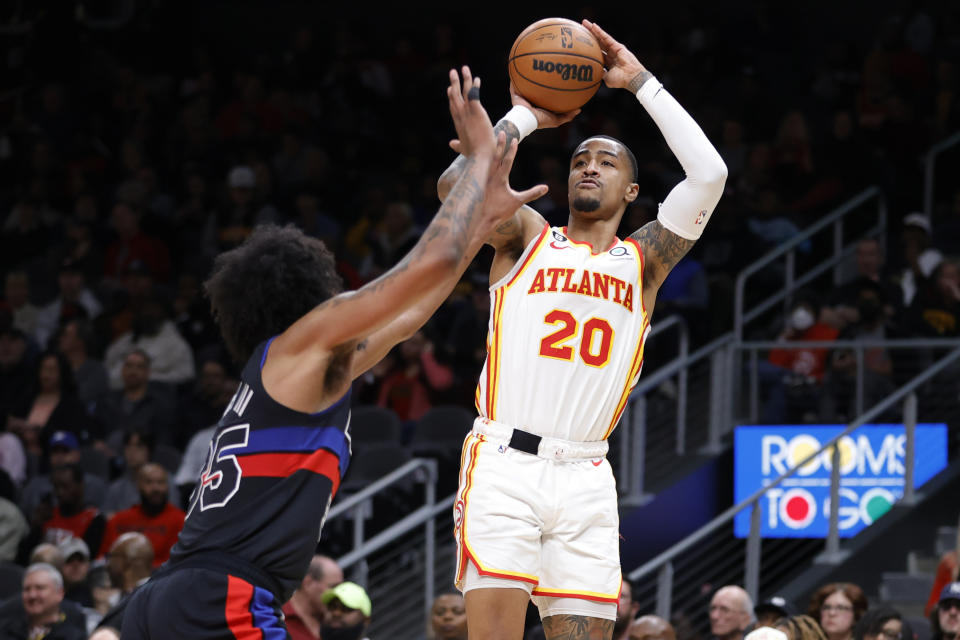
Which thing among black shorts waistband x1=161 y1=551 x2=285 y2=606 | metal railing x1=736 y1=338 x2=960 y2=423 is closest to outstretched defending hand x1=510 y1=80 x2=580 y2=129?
black shorts waistband x1=161 y1=551 x2=285 y2=606

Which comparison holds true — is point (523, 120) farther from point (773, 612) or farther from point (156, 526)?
point (156, 526)

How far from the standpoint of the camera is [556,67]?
5484mm

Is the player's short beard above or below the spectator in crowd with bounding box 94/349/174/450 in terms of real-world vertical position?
above

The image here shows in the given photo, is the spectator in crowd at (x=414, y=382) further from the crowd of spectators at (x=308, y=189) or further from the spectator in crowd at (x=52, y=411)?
the spectator in crowd at (x=52, y=411)

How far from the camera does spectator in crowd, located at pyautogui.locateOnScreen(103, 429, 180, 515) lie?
11.0 meters

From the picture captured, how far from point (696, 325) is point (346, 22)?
7294 millimetres

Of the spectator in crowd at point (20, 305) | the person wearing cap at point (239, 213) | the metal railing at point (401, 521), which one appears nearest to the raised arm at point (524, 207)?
the metal railing at point (401, 521)

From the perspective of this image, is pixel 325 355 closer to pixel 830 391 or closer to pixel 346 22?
pixel 830 391

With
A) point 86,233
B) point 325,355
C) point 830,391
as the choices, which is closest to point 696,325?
point 830,391

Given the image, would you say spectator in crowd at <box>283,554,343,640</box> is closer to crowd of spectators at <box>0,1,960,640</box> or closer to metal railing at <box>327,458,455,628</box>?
crowd of spectators at <box>0,1,960,640</box>

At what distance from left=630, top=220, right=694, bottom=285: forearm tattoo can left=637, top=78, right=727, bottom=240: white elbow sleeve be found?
0.03m

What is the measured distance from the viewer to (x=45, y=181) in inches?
619

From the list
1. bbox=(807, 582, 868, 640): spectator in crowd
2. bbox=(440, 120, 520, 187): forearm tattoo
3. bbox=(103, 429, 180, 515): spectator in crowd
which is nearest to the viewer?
bbox=(440, 120, 520, 187): forearm tattoo

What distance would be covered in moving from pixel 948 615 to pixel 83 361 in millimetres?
7857
